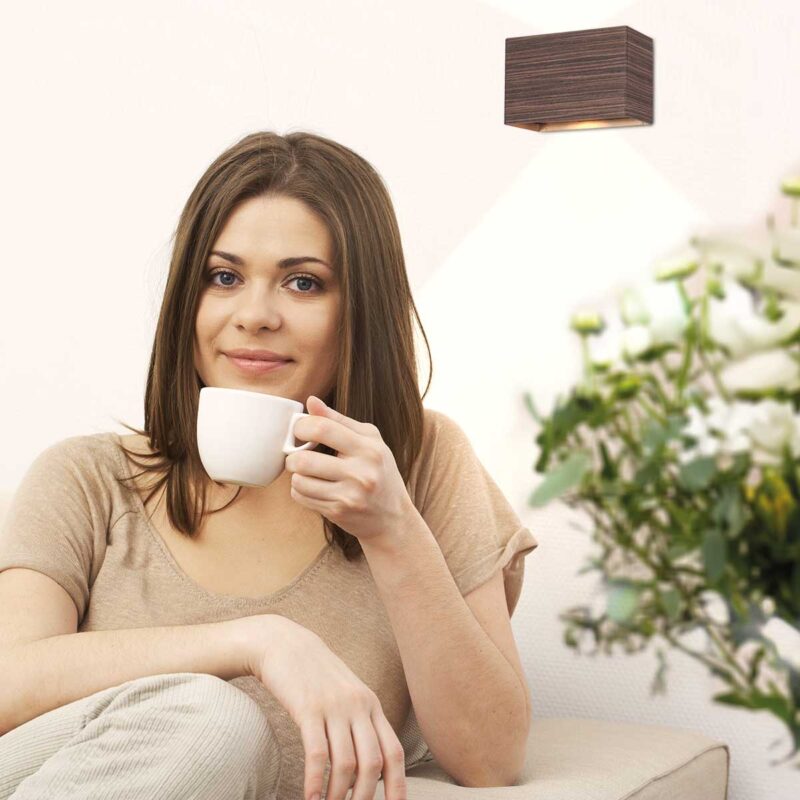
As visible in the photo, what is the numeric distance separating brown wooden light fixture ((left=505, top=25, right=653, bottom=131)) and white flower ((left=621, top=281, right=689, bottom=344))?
0.79 meters

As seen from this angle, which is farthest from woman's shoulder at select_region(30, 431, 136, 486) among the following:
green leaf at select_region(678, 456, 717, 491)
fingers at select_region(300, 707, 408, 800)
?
green leaf at select_region(678, 456, 717, 491)

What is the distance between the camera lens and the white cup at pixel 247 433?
1198 mm

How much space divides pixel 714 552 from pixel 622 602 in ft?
0.25

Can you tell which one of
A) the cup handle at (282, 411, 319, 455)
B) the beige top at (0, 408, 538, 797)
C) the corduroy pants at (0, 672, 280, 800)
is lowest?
the corduroy pants at (0, 672, 280, 800)

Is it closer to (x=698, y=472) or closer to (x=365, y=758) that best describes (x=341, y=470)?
(x=365, y=758)

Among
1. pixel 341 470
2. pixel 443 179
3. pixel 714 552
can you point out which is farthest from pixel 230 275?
pixel 714 552

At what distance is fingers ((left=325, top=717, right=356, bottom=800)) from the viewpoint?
1145mm

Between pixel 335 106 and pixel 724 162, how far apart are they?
2.29ft

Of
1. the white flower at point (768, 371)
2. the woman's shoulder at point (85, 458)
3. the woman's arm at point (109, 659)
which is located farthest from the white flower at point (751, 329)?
the woman's shoulder at point (85, 458)

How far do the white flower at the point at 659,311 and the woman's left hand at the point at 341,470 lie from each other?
1.47 feet

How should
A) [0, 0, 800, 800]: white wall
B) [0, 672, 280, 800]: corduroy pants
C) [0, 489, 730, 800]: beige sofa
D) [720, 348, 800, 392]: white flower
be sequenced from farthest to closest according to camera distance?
[0, 0, 800, 800]: white wall → [0, 489, 730, 800]: beige sofa → [0, 672, 280, 800]: corduroy pants → [720, 348, 800, 392]: white flower

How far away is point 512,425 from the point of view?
1.83 meters

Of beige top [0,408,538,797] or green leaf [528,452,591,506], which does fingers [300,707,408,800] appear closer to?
beige top [0,408,538,797]

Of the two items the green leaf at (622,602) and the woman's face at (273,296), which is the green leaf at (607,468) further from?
the woman's face at (273,296)
